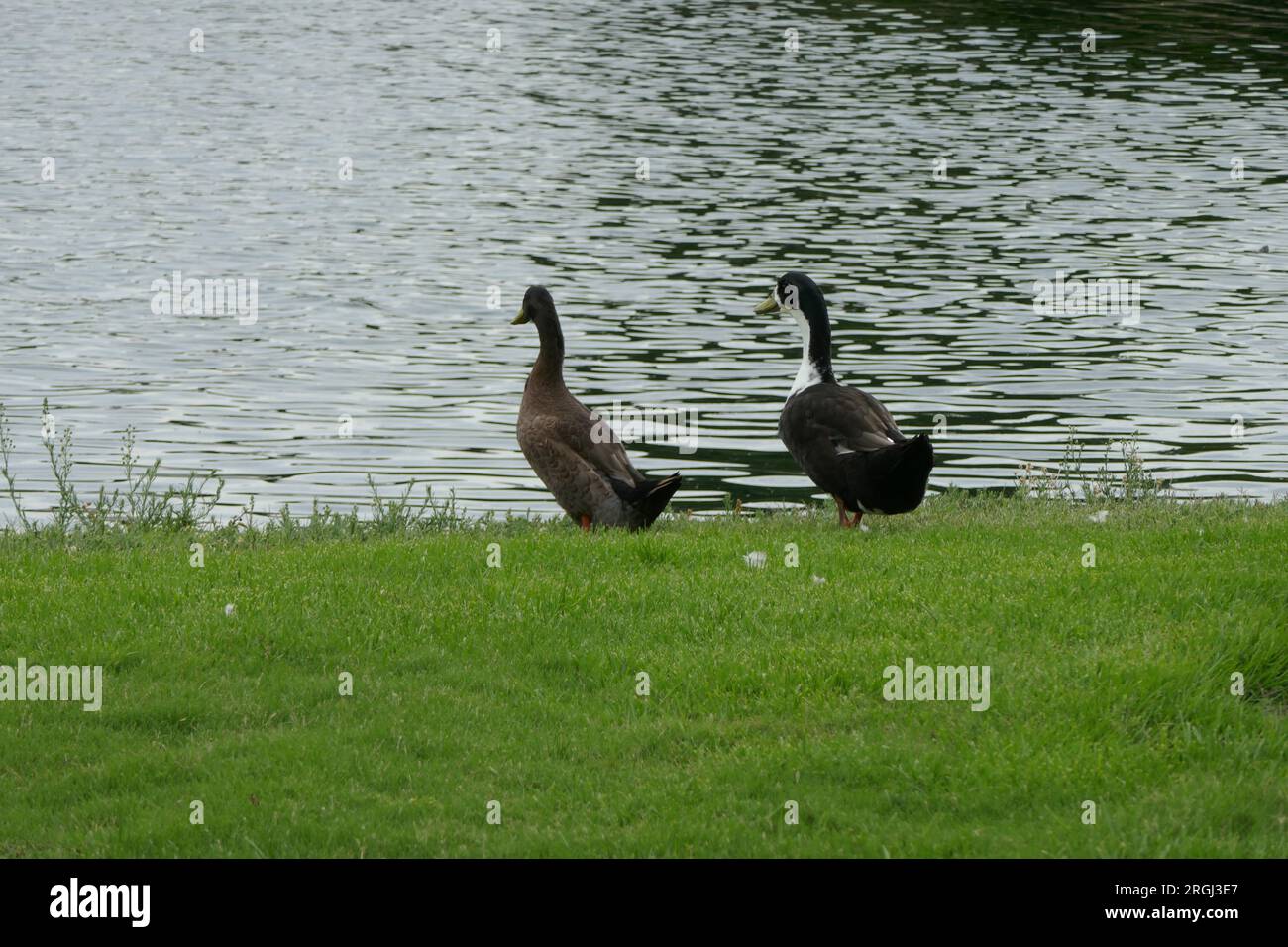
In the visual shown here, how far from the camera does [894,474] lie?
13094mm

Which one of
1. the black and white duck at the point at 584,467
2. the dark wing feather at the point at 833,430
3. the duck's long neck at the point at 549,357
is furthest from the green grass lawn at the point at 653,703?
the duck's long neck at the point at 549,357

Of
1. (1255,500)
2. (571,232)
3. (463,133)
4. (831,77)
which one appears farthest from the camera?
(831,77)

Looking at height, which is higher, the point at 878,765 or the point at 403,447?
the point at 878,765

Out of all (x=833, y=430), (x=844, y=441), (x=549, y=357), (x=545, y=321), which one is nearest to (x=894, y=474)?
(x=844, y=441)

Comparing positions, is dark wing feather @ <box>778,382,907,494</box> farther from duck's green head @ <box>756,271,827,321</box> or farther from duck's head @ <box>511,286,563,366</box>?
duck's head @ <box>511,286,563,366</box>

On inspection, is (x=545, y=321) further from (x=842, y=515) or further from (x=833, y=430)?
(x=842, y=515)

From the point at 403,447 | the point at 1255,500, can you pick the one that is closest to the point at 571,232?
the point at 403,447

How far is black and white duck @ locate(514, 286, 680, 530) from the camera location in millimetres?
14328

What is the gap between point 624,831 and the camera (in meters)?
8.34

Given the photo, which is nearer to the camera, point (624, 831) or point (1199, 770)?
point (624, 831)

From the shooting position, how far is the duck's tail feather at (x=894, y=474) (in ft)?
42.0

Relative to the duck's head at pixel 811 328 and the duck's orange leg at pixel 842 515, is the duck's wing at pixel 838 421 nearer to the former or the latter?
the duck's head at pixel 811 328
